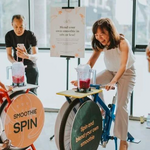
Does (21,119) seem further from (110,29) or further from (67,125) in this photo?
(110,29)

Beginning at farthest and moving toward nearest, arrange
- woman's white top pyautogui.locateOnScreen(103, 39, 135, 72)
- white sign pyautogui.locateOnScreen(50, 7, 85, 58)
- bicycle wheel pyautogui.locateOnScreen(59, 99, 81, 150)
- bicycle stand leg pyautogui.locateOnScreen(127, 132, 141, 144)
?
white sign pyautogui.locateOnScreen(50, 7, 85, 58) → bicycle stand leg pyautogui.locateOnScreen(127, 132, 141, 144) → woman's white top pyautogui.locateOnScreen(103, 39, 135, 72) → bicycle wheel pyautogui.locateOnScreen(59, 99, 81, 150)

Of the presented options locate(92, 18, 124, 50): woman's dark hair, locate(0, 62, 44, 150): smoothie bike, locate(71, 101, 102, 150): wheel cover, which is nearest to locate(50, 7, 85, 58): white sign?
locate(92, 18, 124, 50): woman's dark hair

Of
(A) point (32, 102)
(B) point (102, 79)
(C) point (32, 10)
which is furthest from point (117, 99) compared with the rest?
(C) point (32, 10)

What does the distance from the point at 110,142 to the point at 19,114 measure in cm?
141

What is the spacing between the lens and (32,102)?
3084mm

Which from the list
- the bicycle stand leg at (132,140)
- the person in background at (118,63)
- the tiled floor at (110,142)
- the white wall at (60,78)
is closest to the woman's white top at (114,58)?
the person in background at (118,63)

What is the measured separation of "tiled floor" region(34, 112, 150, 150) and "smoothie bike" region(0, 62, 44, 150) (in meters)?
0.59

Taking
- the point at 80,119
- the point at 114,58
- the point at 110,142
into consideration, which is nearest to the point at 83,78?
the point at 80,119

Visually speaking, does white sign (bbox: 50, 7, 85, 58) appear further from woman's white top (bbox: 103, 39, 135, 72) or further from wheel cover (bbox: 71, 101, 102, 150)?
wheel cover (bbox: 71, 101, 102, 150)

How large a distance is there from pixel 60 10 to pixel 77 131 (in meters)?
2.34

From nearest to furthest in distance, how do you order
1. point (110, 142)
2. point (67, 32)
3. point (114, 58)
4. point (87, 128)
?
1. point (87, 128)
2. point (114, 58)
3. point (110, 142)
4. point (67, 32)

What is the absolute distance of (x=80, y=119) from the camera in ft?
9.00

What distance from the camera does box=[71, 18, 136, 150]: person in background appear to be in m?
3.08

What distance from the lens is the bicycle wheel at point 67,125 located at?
2.67m
